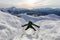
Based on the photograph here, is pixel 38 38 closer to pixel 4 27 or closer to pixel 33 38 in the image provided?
pixel 33 38

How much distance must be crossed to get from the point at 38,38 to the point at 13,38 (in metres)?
3.48

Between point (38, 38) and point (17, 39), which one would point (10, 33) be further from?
point (38, 38)

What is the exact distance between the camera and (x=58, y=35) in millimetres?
19719

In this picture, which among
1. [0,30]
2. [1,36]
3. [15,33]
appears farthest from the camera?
[15,33]

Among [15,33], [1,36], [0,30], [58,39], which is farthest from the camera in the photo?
[15,33]

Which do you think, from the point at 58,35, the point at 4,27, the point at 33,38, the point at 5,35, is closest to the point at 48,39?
the point at 58,35

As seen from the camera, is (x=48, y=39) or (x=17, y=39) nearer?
(x=48, y=39)

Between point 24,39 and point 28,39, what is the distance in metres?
0.55

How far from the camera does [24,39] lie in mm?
21547

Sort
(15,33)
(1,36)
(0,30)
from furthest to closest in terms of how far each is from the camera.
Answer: (15,33), (0,30), (1,36)

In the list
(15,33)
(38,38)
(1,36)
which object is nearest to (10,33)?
(15,33)

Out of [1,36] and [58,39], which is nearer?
[58,39]

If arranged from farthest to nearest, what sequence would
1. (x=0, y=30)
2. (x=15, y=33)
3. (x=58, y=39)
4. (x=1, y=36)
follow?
(x=15, y=33) → (x=0, y=30) → (x=1, y=36) → (x=58, y=39)

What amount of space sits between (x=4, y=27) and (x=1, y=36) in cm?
352
